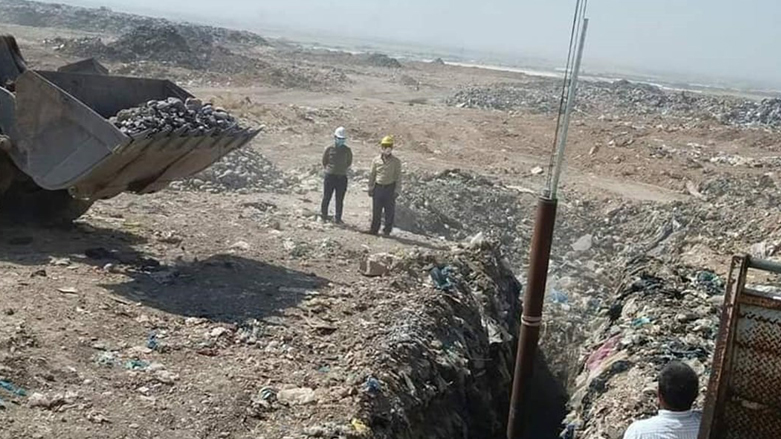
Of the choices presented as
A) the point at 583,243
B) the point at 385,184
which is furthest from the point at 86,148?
the point at 583,243

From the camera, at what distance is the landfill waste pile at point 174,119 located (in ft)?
24.0

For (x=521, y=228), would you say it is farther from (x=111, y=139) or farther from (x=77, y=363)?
(x=77, y=363)

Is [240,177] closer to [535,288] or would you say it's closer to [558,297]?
[558,297]

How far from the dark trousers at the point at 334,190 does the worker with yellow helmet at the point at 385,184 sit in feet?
1.36

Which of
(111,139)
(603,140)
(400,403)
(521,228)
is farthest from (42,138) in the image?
(603,140)

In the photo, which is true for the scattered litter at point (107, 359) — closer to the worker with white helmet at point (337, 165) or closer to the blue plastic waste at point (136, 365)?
the blue plastic waste at point (136, 365)

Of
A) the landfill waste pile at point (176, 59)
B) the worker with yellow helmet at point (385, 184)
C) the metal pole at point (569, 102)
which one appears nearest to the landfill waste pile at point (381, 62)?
the landfill waste pile at point (176, 59)

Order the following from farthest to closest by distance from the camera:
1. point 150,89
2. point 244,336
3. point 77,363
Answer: point 150,89 < point 244,336 < point 77,363

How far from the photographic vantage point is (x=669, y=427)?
11.8ft

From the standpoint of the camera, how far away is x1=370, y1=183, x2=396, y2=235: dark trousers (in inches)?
439

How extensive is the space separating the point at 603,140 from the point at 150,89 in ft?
49.8

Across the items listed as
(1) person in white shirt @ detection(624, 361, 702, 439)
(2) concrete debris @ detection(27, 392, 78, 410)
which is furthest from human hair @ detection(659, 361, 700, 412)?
(2) concrete debris @ detection(27, 392, 78, 410)

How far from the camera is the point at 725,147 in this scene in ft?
73.9

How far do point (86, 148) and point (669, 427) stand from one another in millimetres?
5250
